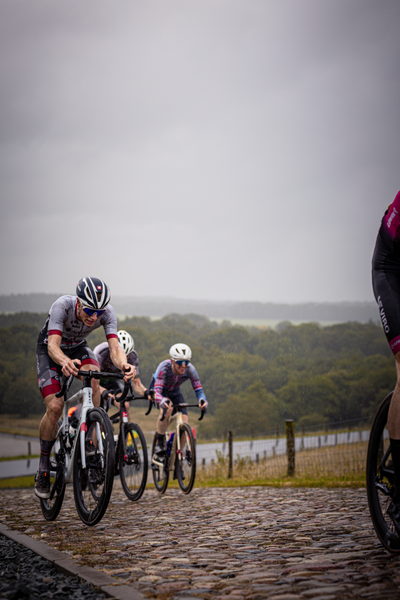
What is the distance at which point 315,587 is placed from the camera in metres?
3.39

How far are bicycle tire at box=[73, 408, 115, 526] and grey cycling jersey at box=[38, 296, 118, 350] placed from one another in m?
0.94

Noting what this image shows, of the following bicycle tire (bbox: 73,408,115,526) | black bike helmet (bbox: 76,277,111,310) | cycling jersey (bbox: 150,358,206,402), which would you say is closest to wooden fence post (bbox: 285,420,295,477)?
cycling jersey (bbox: 150,358,206,402)

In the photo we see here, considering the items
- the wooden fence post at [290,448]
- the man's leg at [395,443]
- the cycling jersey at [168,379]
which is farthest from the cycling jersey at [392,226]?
the wooden fence post at [290,448]

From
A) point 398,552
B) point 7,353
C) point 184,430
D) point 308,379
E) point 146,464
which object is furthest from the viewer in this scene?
point 7,353

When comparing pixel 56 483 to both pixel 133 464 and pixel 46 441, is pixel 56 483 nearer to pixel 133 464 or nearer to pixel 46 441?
pixel 46 441

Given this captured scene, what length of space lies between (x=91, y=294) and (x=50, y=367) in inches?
39.2

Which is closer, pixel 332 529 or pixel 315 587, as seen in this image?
pixel 315 587

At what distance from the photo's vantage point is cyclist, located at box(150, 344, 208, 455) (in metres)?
9.87

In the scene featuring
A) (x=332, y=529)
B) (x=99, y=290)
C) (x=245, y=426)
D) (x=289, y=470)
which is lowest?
(x=245, y=426)

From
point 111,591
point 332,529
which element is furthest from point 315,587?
point 332,529

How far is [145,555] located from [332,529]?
1710 millimetres

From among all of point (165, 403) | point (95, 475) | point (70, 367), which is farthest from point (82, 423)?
point (165, 403)

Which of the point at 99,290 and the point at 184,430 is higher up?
the point at 99,290

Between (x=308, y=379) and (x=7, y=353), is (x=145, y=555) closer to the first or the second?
(x=308, y=379)
